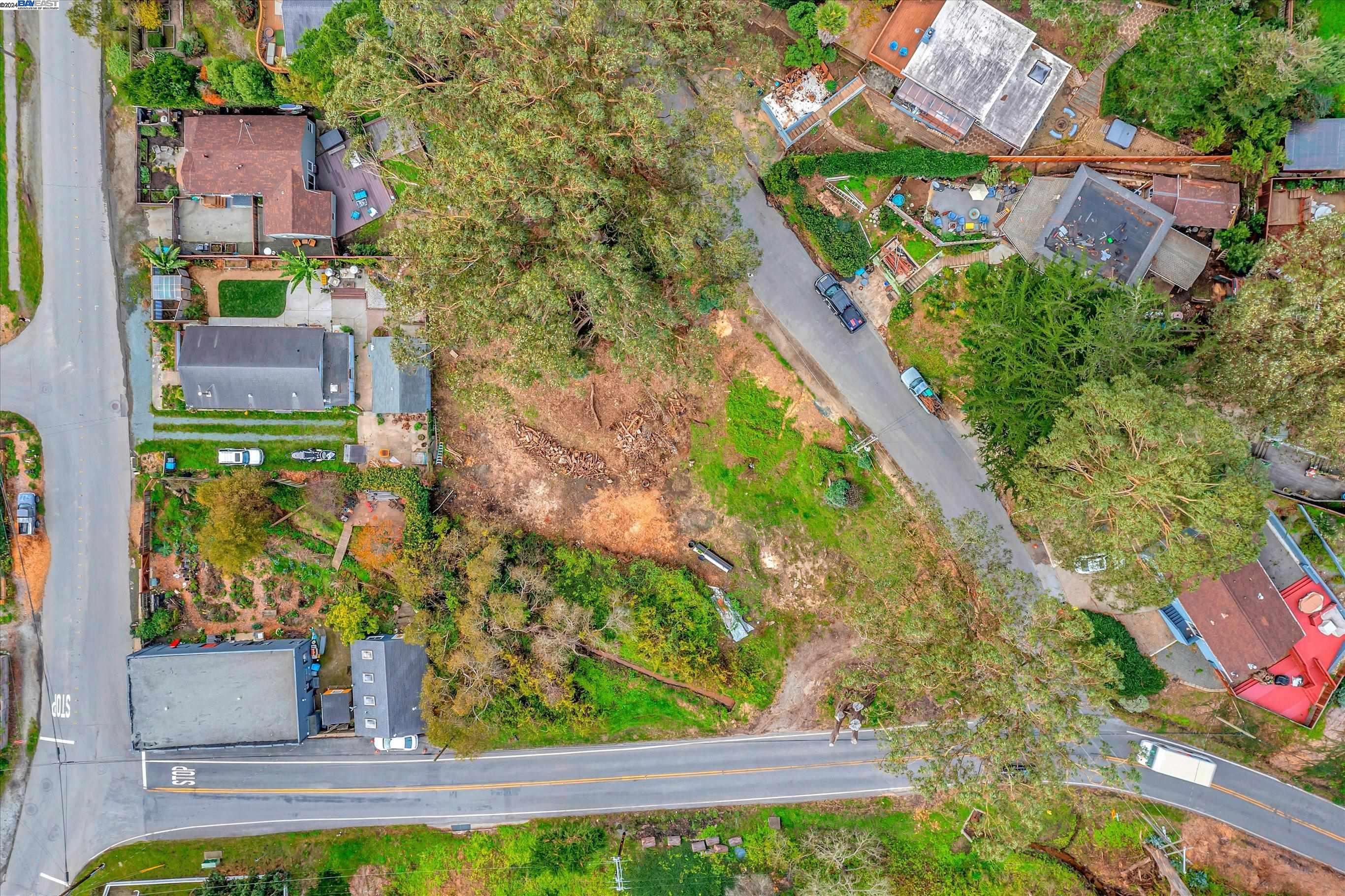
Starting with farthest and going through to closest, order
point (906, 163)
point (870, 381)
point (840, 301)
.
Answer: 1. point (870, 381)
2. point (840, 301)
3. point (906, 163)

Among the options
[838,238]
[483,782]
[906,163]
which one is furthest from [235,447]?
[906,163]

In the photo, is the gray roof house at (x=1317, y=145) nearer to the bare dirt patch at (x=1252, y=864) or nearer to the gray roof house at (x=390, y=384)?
the bare dirt patch at (x=1252, y=864)

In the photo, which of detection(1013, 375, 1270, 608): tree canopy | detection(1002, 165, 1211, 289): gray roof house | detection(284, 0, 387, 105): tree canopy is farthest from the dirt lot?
detection(284, 0, 387, 105): tree canopy

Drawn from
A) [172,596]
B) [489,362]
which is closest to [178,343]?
[172,596]

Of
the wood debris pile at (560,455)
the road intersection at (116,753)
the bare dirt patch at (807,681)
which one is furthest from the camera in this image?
the wood debris pile at (560,455)

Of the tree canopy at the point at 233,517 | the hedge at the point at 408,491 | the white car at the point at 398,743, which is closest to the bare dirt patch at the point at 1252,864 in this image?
the white car at the point at 398,743

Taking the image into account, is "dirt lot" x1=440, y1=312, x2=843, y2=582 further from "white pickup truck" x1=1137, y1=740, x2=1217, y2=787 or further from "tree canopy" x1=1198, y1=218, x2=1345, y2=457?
"white pickup truck" x1=1137, y1=740, x2=1217, y2=787

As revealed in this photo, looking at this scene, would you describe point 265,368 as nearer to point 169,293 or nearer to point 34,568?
point 169,293
